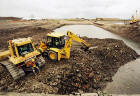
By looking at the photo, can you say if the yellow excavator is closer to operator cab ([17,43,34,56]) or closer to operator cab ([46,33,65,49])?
operator cab ([46,33,65,49])

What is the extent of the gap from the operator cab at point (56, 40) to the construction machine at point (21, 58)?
6.33ft

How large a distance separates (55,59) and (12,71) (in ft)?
12.3

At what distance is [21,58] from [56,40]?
341 centimetres

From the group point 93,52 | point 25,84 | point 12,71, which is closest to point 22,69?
point 12,71

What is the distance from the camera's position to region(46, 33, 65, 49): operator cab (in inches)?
365

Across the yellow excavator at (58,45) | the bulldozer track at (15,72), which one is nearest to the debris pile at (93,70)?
the yellow excavator at (58,45)

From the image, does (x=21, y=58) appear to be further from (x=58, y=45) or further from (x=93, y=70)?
(x=93, y=70)

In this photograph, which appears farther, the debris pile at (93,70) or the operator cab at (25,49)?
the operator cab at (25,49)

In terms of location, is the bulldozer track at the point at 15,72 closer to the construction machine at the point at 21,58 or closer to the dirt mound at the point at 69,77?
the construction machine at the point at 21,58

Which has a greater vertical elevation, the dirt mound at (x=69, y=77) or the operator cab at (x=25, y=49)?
the operator cab at (x=25, y=49)

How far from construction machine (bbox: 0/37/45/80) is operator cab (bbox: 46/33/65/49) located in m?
1.93

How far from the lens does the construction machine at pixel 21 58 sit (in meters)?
7.05

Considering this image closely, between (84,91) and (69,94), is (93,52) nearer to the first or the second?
(84,91)

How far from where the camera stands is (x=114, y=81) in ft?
28.6
